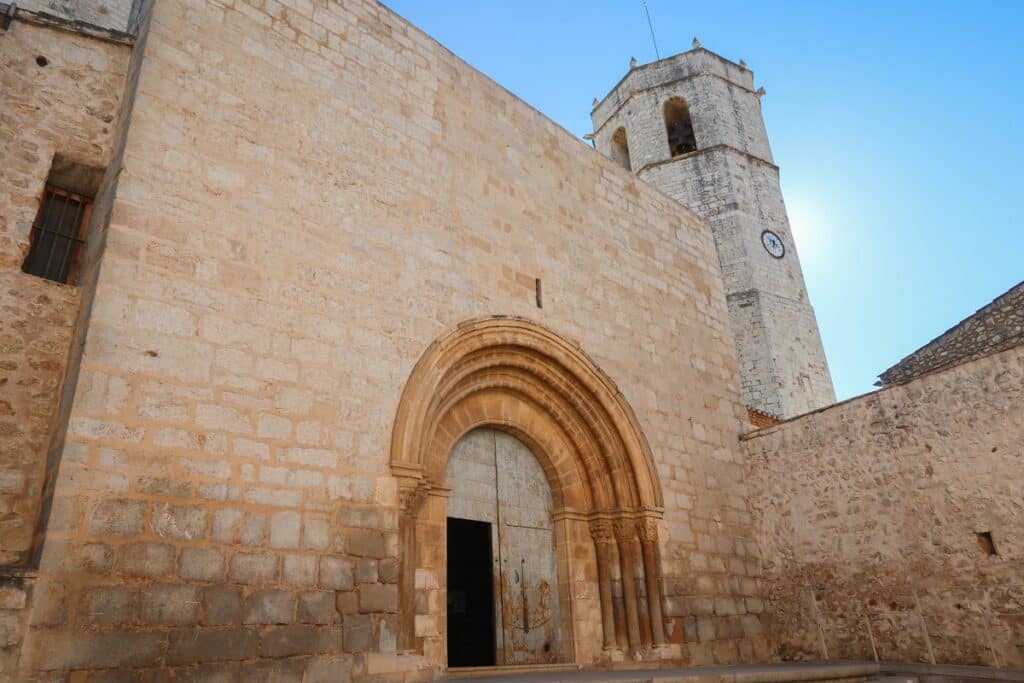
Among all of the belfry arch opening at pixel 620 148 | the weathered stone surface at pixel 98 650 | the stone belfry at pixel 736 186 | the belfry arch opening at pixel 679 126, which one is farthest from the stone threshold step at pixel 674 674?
the belfry arch opening at pixel 620 148

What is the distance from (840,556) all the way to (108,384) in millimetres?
7161

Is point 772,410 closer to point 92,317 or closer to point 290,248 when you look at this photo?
point 290,248

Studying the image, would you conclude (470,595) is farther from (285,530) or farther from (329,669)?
(285,530)

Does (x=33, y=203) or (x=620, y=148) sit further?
(x=620, y=148)

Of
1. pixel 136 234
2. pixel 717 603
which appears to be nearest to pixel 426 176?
pixel 136 234

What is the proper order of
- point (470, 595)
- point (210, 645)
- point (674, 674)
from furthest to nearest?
point (470, 595), point (674, 674), point (210, 645)

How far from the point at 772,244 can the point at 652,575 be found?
12.2 meters

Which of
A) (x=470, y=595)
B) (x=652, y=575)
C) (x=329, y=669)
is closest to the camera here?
(x=329, y=669)

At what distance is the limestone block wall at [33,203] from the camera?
417cm

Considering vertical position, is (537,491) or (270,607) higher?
(537,491)

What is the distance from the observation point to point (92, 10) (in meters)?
10.2

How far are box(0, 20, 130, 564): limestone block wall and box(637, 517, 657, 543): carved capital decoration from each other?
5097 mm

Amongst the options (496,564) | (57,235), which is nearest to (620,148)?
(496,564)

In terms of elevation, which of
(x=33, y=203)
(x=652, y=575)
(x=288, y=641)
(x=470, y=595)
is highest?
(x=33, y=203)
